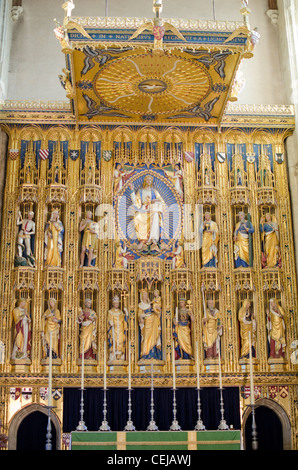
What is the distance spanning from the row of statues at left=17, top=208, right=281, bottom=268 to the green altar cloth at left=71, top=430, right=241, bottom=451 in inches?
220

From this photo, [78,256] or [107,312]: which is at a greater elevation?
[78,256]

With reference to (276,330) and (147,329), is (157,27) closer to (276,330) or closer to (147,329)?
(147,329)

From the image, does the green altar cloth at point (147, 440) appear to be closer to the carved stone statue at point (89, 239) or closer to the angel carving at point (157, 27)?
the carved stone statue at point (89, 239)

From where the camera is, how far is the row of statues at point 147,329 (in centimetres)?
1616

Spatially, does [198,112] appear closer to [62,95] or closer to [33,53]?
[62,95]

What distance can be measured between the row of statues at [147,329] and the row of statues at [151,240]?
1019 millimetres

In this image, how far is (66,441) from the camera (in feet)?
50.7

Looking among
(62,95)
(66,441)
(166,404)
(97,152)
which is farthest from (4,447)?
(62,95)

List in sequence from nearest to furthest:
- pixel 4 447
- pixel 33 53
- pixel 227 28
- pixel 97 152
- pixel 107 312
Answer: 1. pixel 227 28
2. pixel 4 447
3. pixel 107 312
4. pixel 97 152
5. pixel 33 53

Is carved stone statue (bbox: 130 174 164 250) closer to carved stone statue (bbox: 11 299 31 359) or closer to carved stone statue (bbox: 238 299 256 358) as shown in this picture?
carved stone statue (bbox: 238 299 256 358)

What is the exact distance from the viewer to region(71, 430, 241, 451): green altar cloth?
11.9 metres

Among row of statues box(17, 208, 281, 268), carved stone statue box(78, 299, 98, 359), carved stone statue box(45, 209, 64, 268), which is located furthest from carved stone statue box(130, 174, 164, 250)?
carved stone statue box(78, 299, 98, 359)

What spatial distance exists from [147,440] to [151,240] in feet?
20.5

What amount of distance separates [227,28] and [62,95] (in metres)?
6.16
